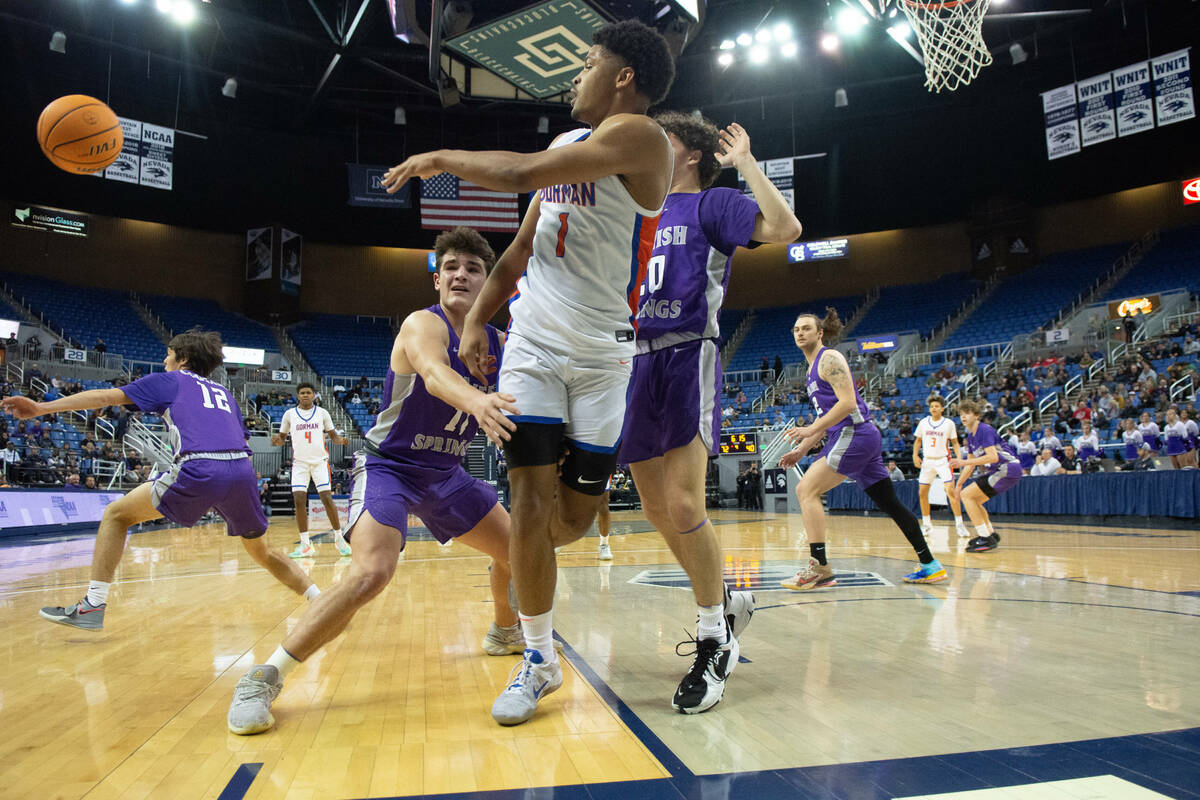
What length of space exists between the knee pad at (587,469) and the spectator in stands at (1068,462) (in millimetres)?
14862

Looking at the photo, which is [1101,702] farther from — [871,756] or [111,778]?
[111,778]

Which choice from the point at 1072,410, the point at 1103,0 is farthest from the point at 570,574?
the point at 1103,0

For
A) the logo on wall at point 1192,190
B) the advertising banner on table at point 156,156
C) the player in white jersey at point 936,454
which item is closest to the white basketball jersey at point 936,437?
the player in white jersey at point 936,454

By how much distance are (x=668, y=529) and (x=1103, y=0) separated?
2409cm

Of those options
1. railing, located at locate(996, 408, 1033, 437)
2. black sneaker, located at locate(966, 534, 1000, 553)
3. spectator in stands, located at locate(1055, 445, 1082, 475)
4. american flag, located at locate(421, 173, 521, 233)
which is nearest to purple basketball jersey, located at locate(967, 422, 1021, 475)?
black sneaker, located at locate(966, 534, 1000, 553)

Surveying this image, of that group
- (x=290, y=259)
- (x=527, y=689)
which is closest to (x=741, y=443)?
(x=290, y=259)

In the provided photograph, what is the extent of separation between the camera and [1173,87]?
1930cm

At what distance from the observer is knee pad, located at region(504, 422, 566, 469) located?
247 centimetres

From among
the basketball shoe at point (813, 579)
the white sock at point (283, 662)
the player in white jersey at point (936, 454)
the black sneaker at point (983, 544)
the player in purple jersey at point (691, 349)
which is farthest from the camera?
the player in white jersey at point (936, 454)

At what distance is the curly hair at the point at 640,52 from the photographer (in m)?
2.59

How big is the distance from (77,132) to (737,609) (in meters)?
8.78

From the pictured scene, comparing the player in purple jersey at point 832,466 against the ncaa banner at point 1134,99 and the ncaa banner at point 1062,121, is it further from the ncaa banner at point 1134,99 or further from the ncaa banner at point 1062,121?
the ncaa banner at point 1062,121

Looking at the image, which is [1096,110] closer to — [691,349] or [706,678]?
[691,349]

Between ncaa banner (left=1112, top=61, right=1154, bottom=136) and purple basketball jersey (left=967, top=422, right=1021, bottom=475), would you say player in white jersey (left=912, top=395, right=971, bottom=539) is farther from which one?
ncaa banner (left=1112, top=61, right=1154, bottom=136)
